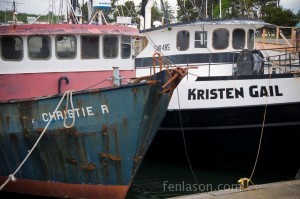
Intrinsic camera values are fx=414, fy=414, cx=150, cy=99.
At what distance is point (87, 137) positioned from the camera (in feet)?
25.1

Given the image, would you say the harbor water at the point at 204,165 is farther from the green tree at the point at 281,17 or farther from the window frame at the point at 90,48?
the green tree at the point at 281,17

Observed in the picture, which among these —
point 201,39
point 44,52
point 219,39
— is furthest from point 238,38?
point 44,52

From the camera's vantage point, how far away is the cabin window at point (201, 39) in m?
11.9

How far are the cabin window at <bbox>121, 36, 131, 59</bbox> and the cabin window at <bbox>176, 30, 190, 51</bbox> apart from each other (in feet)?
10.1

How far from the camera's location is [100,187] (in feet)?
26.1

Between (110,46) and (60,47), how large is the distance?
3.54ft

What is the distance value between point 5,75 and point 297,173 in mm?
7356

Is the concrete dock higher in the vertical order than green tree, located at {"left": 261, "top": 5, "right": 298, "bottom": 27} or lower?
lower

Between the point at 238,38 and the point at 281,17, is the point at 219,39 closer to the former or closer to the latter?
the point at 238,38

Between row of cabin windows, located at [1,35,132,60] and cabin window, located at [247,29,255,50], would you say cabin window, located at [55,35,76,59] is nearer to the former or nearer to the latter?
row of cabin windows, located at [1,35,132,60]

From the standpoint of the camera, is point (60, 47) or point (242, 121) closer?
point (60, 47)

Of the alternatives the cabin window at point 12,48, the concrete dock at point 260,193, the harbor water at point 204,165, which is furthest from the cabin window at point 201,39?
the concrete dock at point 260,193

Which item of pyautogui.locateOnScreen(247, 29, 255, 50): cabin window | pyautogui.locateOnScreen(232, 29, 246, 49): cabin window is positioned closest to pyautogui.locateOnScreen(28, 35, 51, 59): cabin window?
pyautogui.locateOnScreen(232, 29, 246, 49): cabin window

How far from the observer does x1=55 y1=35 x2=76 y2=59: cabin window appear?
8.58 meters
